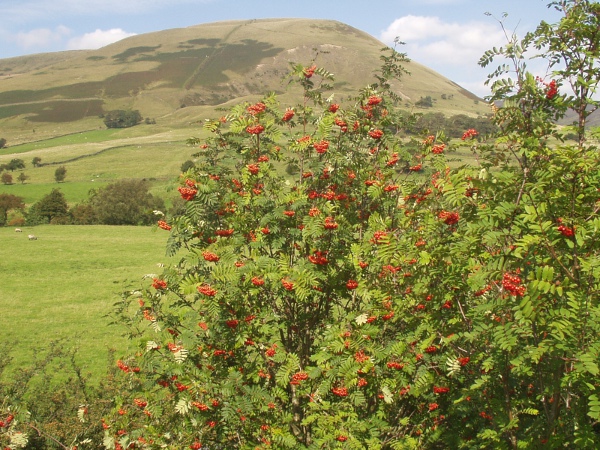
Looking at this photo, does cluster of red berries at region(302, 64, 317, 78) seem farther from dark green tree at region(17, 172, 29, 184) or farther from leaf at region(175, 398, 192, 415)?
dark green tree at region(17, 172, 29, 184)

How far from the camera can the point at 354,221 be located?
695cm

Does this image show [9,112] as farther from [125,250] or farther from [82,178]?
[125,250]

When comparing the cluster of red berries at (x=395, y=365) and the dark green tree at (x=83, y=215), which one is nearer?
the cluster of red berries at (x=395, y=365)

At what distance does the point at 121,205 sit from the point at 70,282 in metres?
26.2

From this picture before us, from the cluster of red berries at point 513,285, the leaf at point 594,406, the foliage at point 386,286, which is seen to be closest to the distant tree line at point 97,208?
the foliage at point 386,286

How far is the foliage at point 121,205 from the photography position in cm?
5709

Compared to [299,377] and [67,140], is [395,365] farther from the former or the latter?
[67,140]

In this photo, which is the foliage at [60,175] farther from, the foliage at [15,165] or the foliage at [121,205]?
the foliage at [121,205]

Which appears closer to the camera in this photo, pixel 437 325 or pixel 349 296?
pixel 437 325

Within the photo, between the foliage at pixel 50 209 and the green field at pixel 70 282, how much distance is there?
495 centimetres

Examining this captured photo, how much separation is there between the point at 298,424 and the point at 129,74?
19985 cm

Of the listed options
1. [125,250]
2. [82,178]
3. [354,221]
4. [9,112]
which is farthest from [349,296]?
[9,112]

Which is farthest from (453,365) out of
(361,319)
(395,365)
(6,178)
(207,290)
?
(6,178)

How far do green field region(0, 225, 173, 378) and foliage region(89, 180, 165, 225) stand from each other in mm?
5324
